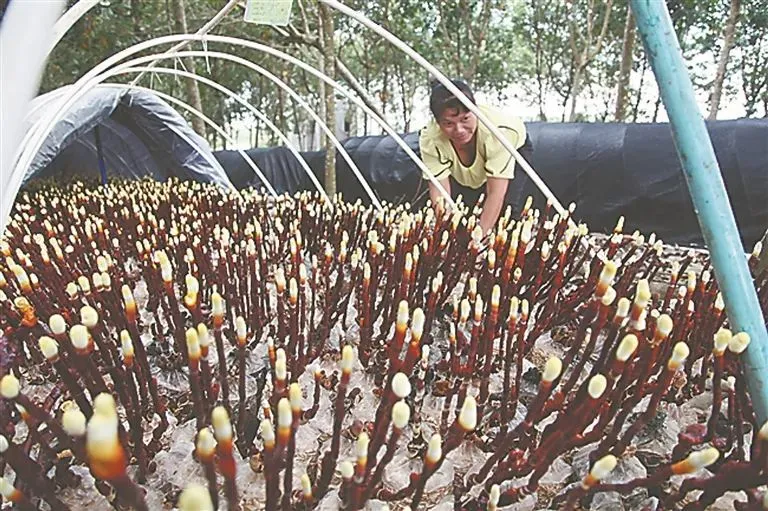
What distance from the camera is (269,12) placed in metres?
1.78

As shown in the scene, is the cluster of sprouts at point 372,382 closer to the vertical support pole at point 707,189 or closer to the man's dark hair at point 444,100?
the vertical support pole at point 707,189

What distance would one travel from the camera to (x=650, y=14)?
713 mm

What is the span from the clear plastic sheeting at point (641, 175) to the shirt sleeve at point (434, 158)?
1759 millimetres

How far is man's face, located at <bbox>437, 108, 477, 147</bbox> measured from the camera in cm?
224

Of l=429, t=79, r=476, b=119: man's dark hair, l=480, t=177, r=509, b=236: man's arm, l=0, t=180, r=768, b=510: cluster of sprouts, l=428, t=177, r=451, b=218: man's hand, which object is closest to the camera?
l=0, t=180, r=768, b=510: cluster of sprouts

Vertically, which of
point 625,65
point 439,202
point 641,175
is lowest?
point 439,202

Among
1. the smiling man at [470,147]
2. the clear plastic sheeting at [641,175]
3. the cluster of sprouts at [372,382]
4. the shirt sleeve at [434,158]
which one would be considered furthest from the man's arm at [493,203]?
the clear plastic sheeting at [641,175]

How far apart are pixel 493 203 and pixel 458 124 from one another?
351 mm

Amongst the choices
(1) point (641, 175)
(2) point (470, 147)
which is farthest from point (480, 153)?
(1) point (641, 175)

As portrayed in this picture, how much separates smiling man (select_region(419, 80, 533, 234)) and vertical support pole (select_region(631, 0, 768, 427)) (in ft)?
4.36

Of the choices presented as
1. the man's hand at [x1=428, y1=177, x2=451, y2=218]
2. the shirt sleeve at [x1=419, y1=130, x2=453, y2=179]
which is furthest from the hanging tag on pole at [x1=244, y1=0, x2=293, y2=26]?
the shirt sleeve at [x1=419, y1=130, x2=453, y2=179]

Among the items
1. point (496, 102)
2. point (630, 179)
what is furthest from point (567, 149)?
point (496, 102)

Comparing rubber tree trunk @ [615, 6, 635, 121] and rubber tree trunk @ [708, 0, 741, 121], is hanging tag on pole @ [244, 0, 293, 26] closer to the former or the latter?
rubber tree trunk @ [615, 6, 635, 121]

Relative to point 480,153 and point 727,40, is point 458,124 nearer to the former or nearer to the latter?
point 480,153
